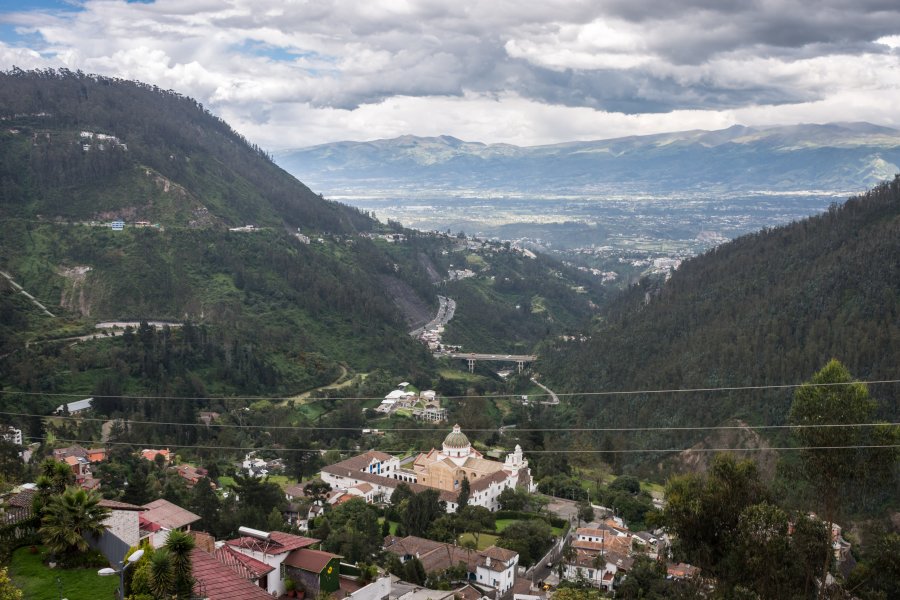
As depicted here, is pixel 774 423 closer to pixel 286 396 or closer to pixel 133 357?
pixel 286 396

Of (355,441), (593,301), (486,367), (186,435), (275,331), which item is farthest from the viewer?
(593,301)

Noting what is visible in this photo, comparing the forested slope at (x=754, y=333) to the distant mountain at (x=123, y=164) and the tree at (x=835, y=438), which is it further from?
the distant mountain at (x=123, y=164)

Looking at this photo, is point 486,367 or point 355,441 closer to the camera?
point 355,441

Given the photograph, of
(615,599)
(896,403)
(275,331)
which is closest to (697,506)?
(615,599)

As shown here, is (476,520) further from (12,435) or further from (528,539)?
(12,435)

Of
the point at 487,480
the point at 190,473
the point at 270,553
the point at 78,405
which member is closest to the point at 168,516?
the point at 270,553
